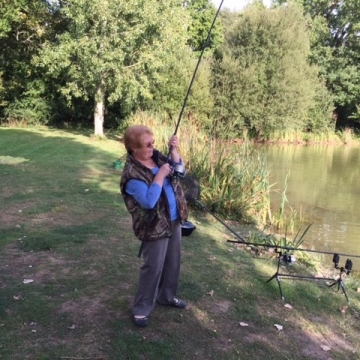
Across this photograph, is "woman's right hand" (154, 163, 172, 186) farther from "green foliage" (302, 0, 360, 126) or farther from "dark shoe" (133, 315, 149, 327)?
"green foliage" (302, 0, 360, 126)

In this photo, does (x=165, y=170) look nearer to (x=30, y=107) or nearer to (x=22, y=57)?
(x=22, y=57)

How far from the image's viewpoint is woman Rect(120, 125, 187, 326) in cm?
279

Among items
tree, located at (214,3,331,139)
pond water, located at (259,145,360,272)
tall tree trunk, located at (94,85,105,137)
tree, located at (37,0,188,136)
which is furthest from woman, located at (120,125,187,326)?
tree, located at (214,3,331,139)

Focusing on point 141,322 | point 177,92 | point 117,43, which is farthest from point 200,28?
point 141,322

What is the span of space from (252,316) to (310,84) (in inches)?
930

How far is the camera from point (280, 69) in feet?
78.2

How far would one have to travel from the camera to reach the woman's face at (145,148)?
2.84m

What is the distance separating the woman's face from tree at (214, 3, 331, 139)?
2049cm

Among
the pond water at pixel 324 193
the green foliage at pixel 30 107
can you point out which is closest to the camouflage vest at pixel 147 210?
the pond water at pixel 324 193

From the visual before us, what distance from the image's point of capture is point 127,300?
3.57 meters

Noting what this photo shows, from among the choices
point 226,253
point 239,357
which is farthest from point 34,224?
point 239,357

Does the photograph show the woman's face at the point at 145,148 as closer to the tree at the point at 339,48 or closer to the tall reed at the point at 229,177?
the tall reed at the point at 229,177

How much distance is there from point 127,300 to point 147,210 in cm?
108

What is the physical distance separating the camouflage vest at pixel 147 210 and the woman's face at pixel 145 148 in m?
0.05
